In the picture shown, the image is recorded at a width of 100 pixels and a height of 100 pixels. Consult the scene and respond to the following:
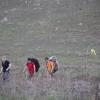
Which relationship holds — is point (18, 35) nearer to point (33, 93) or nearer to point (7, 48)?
point (7, 48)

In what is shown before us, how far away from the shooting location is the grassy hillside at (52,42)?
441 inches

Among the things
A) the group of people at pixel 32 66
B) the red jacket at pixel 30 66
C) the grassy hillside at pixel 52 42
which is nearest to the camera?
the grassy hillside at pixel 52 42

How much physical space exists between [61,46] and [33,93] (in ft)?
56.4

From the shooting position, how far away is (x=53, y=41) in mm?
29656

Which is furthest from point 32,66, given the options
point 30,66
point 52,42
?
point 52,42

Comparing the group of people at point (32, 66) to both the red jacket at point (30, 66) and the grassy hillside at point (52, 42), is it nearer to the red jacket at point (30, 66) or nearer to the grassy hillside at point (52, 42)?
the red jacket at point (30, 66)

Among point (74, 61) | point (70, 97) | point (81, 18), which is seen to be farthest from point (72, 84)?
point (81, 18)

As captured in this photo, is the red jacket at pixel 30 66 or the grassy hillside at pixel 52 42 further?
the red jacket at pixel 30 66

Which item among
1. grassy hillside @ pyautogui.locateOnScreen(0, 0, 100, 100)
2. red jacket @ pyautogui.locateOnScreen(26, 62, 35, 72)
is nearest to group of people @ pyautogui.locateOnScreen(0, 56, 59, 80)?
red jacket @ pyautogui.locateOnScreen(26, 62, 35, 72)

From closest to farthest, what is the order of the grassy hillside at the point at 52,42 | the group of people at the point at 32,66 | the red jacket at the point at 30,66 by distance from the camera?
1. the grassy hillside at the point at 52,42
2. the group of people at the point at 32,66
3. the red jacket at the point at 30,66

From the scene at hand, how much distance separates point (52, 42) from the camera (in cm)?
2939

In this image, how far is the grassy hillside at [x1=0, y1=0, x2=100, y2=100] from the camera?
11.2 m

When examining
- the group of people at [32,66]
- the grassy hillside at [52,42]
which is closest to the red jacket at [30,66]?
the group of people at [32,66]

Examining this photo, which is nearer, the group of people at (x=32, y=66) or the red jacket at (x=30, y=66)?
the group of people at (x=32, y=66)
